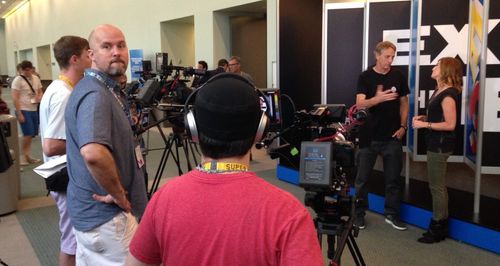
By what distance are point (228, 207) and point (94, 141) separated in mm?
785

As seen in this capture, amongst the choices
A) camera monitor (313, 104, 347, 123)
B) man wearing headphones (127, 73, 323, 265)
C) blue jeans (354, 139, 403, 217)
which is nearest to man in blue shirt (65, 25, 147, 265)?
man wearing headphones (127, 73, 323, 265)

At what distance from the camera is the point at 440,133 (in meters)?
3.01

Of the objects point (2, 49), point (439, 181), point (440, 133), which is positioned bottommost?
point (439, 181)

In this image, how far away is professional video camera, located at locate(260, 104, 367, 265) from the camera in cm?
165

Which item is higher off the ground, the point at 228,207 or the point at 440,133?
the point at 228,207

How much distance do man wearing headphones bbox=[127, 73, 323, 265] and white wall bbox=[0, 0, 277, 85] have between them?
19.3ft

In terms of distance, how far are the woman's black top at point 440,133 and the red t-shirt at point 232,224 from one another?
253 cm

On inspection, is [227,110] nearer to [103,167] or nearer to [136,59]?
[103,167]

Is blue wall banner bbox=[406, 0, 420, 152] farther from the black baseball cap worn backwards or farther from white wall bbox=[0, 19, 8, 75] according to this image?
white wall bbox=[0, 19, 8, 75]

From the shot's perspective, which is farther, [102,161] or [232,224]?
[102,161]

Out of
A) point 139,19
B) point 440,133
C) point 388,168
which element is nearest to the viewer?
point 440,133

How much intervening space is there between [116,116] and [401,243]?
8.09 feet

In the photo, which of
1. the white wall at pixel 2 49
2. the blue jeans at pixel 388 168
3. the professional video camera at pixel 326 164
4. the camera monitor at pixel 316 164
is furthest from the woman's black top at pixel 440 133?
the white wall at pixel 2 49

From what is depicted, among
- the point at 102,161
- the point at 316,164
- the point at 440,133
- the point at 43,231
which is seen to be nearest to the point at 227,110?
the point at 102,161
